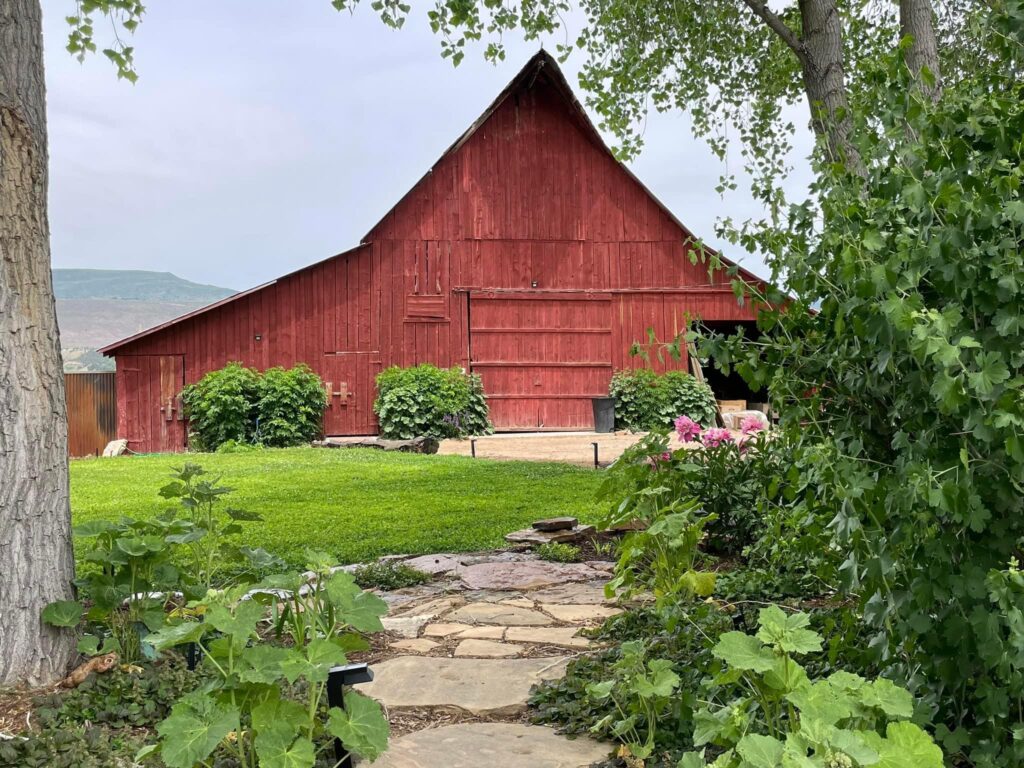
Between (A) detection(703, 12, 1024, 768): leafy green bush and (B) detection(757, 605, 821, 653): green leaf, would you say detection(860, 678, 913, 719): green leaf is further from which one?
(A) detection(703, 12, 1024, 768): leafy green bush

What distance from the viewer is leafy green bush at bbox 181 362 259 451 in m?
15.8

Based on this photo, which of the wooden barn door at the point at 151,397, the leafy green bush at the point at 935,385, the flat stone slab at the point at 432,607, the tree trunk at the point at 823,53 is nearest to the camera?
the leafy green bush at the point at 935,385

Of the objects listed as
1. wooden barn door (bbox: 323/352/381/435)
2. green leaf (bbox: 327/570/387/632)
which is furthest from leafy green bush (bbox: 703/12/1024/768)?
wooden barn door (bbox: 323/352/381/435)

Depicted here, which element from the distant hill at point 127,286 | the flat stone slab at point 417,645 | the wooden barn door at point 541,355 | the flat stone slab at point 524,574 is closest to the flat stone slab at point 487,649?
the flat stone slab at point 417,645

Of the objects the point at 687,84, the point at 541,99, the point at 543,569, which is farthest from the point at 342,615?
the point at 541,99

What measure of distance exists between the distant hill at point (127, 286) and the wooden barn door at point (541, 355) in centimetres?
12455

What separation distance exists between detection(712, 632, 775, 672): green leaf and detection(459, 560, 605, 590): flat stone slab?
2.86m

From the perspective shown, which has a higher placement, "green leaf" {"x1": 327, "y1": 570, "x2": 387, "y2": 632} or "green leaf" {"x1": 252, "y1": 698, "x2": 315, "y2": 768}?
"green leaf" {"x1": 327, "y1": 570, "x2": 387, "y2": 632}

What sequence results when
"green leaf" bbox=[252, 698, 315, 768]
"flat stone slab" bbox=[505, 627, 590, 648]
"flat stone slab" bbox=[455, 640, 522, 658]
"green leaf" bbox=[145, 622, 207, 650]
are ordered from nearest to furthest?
"green leaf" bbox=[252, 698, 315, 768] < "green leaf" bbox=[145, 622, 207, 650] < "flat stone slab" bbox=[455, 640, 522, 658] < "flat stone slab" bbox=[505, 627, 590, 648]

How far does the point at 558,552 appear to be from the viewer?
5270 millimetres

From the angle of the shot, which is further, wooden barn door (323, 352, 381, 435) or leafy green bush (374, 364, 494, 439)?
wooden barn door (323, 352, 381, 435)

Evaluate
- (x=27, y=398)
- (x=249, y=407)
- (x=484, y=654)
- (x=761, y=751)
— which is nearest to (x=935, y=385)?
(x=761, y=751)

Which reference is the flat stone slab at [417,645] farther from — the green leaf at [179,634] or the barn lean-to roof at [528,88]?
the barn lean-to roof at [528,88]

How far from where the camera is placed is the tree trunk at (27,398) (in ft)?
8.91
